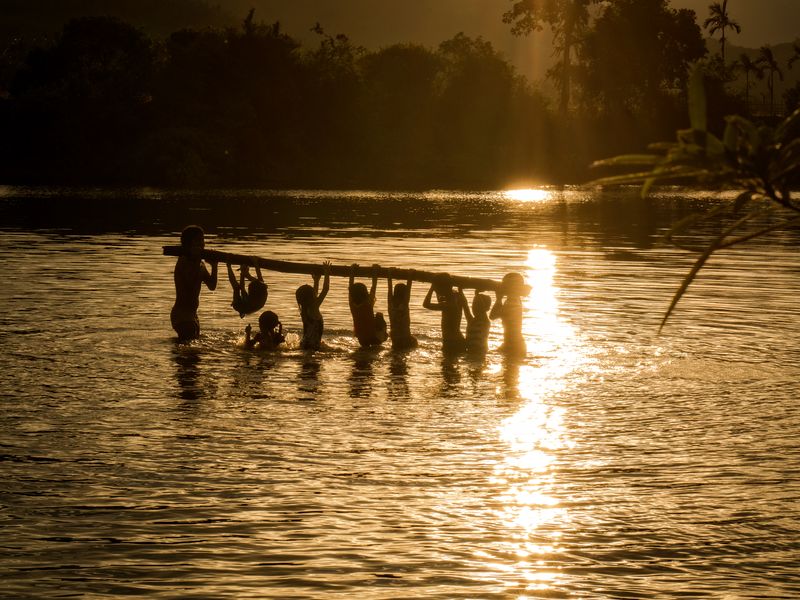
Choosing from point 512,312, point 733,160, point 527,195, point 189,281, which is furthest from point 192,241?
point 527,195

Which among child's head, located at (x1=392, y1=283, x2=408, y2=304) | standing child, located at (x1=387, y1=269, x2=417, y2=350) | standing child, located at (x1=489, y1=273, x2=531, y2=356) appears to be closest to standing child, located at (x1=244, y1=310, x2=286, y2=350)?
standing child, located at (x1=387, y1=269, x2=417, y2=350)

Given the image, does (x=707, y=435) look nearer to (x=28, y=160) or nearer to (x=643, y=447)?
(x=643, y=447)

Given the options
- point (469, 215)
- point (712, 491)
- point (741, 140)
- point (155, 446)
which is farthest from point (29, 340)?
point (469, 215)

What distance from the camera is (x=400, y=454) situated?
11672 mm

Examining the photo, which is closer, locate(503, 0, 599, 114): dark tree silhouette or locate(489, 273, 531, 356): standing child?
locate(489, 273, 531, 356): standing child

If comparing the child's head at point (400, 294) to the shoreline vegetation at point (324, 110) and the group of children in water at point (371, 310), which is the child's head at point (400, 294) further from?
the shoreline vegetation at point (324, 110)

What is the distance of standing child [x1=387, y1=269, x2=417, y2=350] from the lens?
17625 millimetres

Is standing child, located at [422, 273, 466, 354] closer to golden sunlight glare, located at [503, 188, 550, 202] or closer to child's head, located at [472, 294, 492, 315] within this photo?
child's head, located at [472, 294, 492, 315]

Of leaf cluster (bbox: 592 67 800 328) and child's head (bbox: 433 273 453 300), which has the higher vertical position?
leaf cluster (bbox: 592 67 800 328)

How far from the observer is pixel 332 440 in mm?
A: 12188

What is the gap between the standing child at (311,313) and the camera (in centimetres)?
1784

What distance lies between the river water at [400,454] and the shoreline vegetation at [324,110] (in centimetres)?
7385

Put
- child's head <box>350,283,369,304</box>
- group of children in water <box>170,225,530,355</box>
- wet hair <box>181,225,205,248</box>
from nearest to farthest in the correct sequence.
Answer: child's head <box>350,283,369,304</box> → group of children in water <box>170,225,530,355</box> → wet hair <box>181,225,205,248</box>

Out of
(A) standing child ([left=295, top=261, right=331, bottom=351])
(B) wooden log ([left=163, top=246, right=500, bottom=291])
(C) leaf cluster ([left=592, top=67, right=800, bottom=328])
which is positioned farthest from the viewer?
(A) standing child ([left=295, top=261, right=331, bottom=351])
